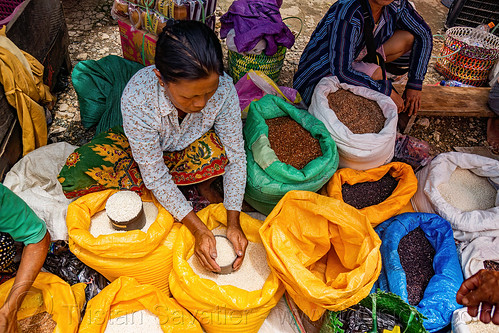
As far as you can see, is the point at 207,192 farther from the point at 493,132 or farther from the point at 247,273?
the point at 493,132

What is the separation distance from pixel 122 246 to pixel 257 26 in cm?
163

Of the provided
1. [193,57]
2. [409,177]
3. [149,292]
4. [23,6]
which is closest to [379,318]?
[409,177]

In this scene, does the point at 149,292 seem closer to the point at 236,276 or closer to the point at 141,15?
the point at 236,276

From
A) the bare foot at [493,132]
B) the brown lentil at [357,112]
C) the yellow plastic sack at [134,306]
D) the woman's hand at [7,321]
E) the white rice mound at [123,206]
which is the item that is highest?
the brown lentil at [357,112]

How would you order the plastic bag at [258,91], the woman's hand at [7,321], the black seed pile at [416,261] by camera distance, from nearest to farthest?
1. the woman's hand at [7,321]
2. the black seed pile at [416,261]
3. the plastic bag at [258,91]

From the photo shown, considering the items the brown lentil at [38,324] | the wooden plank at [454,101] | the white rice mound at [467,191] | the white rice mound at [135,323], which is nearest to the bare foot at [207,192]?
the white rice mound at [135,323]

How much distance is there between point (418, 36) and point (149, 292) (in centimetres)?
226

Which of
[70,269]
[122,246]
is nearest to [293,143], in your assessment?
[122,246]

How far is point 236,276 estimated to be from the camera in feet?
5.14

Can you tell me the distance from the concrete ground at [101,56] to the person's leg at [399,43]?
0.64m

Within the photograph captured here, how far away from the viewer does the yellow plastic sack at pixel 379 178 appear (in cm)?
189

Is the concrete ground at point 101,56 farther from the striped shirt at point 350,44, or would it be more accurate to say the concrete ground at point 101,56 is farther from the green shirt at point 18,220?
the green shirt at point 18,220

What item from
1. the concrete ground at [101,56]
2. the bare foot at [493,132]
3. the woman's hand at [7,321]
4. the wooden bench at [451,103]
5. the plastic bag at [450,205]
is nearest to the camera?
the woman's hand at [7,321]

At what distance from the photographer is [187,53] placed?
119cm
